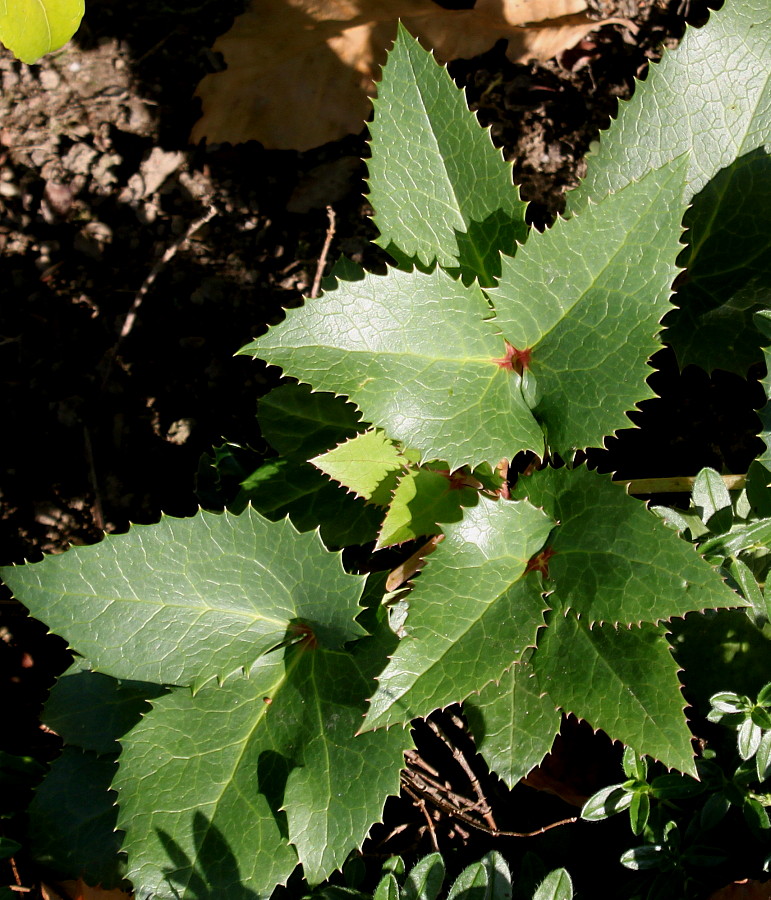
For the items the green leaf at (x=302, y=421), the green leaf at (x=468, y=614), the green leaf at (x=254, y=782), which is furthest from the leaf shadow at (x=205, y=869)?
the green leaf at (x=302, y=421)

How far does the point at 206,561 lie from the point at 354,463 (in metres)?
0.31

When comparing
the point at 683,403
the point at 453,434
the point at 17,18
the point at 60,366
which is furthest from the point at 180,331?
the point at 683,403

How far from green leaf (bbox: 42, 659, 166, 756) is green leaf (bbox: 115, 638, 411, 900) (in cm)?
22

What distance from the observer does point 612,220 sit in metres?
1.24

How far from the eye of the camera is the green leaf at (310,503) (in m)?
1.61

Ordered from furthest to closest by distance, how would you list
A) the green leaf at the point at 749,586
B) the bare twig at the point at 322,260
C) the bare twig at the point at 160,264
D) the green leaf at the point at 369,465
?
the bare twig at the point at 160,264 < the bare twig at the point at 322,260 < the green leaf at the point at 369,465 < the green leaf at the point at 749,586

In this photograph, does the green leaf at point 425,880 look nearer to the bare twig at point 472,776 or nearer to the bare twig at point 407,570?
the bare twig at point 472,776

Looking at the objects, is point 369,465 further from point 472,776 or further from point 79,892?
point 79,892

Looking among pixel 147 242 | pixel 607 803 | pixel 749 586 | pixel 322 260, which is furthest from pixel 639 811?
pixel 147 242

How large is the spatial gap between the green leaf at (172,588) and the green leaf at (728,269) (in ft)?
2.87

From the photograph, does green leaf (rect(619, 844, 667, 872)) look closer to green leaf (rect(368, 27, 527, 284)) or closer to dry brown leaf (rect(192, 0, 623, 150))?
green leaf (rect(368, 27, 527, 284))

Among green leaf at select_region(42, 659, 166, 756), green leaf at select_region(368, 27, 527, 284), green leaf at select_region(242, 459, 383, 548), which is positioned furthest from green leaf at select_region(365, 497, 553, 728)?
green leaf at select_region(42, 659, 166, 756)

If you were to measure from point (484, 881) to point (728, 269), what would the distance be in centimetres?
120

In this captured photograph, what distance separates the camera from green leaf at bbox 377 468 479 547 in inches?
55.2
